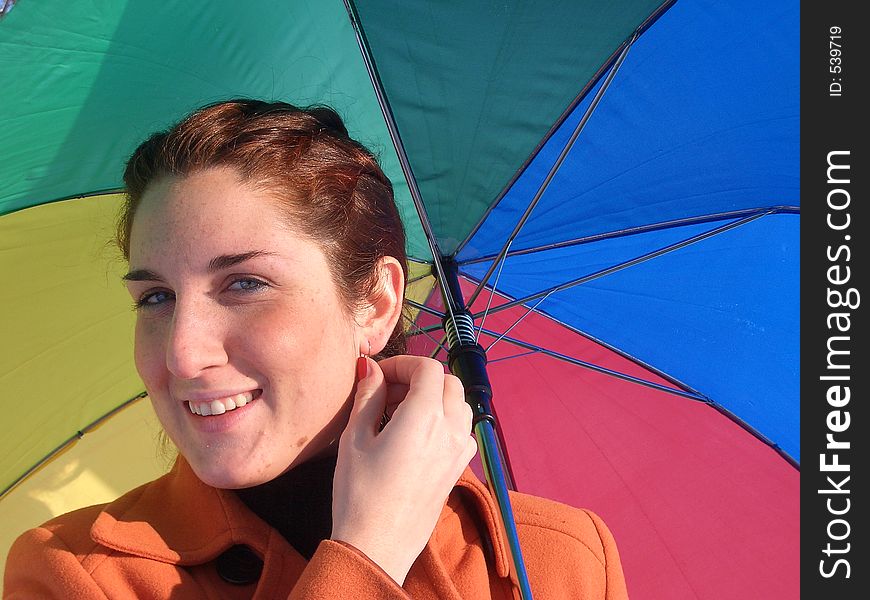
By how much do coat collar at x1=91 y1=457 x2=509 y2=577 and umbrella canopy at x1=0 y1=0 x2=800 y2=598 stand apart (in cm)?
100

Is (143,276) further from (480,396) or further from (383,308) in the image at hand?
(480,396)

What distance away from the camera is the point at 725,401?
11.3 feet

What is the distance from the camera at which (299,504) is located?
211 centimetres

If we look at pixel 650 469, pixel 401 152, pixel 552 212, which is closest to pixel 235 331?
pixel 401 152

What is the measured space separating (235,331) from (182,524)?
46cm

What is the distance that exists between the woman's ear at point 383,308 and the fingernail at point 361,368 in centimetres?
4

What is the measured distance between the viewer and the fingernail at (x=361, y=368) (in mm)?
2201

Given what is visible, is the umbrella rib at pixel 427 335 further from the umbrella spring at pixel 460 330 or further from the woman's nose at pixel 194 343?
the woman's nose at pixel 194 343

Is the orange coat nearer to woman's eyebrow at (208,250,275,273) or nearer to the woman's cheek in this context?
the woman's cheek

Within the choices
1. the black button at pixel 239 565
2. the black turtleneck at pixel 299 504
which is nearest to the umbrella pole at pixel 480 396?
the black turtleneck at pixel 299 504

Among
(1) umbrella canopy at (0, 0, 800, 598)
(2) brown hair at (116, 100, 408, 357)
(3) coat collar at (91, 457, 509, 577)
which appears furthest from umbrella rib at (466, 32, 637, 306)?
(3) coat collar at (91, 457, 509, 577)
